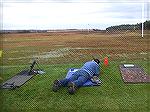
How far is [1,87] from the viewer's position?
346 inches

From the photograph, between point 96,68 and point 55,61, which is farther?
point 55,61

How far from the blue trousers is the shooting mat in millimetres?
1208

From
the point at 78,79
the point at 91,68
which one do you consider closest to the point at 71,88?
the point at 78,79

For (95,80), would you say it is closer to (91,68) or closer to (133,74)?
(91,68)

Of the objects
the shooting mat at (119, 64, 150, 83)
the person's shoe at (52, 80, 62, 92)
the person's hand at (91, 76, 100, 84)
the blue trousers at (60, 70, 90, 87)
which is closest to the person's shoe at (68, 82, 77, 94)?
the blue trousers at (60, 70, 90, 87)

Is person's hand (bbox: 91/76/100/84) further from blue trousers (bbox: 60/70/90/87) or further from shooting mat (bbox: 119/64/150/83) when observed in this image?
shooting mat (bbox: 119/64/150/83)

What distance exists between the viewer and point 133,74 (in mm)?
10102

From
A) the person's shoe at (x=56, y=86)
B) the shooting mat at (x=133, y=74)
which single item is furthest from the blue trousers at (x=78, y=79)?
the shooting mat at (x=133, y=74)

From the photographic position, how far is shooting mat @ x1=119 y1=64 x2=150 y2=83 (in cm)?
930

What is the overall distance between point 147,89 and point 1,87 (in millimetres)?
4061

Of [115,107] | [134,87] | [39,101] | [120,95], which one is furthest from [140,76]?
[39,101]

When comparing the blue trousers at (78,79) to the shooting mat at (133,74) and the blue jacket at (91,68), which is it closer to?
the blue jacket at (91,68)

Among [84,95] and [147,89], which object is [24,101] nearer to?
[84,95]

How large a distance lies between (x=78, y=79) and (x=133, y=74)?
2.26 meters
